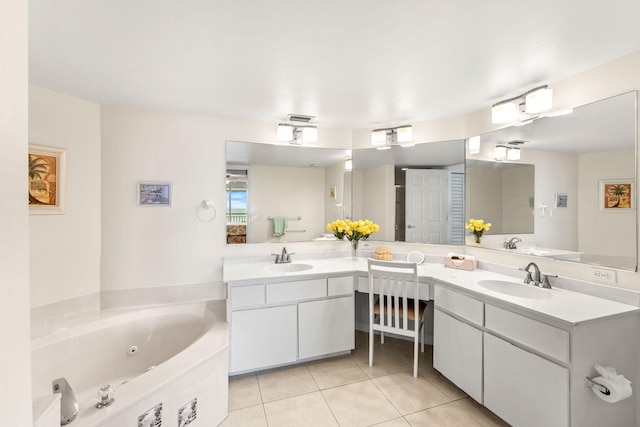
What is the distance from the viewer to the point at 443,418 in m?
1.89

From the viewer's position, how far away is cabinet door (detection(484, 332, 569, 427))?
145cm

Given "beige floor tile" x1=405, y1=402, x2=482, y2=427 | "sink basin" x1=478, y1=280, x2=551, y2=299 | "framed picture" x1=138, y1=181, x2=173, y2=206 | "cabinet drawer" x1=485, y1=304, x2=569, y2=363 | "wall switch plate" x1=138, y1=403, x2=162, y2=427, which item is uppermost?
"framed picture" x1=138, y1=181, x2=173, y2=206

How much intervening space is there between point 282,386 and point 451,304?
143 centimetres

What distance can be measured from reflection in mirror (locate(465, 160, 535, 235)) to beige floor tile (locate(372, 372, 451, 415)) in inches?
53.7

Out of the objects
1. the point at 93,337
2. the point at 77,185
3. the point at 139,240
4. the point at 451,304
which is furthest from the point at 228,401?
the point at 77,185

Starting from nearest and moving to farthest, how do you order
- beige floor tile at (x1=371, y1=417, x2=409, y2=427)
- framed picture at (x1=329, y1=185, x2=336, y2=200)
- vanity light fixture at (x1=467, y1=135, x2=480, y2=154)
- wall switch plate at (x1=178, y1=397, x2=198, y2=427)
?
wall switch plate at (x1=178, y1=397, x2=198, y2=427), beige floor tile at (x1=371, y1=417, x2=409, y2=427), vanity light fixture at (x1=467, y1=135, x2=480, y2=154), framed picture at (x1=329, y1=185, x2=336, y2=200)

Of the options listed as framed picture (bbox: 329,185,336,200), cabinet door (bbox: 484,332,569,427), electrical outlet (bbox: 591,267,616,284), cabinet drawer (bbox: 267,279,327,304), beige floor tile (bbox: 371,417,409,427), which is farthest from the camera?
framed picture (bbox: 329,185,336,200)

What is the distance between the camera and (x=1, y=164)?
0.48 meters

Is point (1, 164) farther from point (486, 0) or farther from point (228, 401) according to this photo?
point (228, 401)

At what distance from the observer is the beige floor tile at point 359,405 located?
6.19ft

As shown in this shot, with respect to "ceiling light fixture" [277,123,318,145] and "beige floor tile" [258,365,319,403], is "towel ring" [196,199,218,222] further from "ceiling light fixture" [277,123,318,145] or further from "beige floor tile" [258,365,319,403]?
"beige floor tile" [258,365,319,403]

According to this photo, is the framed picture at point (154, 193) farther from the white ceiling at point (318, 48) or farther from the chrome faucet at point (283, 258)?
the chrome faucet at point (283, 258)

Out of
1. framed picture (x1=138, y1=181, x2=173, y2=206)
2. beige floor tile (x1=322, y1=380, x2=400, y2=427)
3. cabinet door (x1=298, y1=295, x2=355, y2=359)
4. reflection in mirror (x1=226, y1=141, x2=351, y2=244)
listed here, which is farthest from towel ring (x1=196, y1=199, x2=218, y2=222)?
beige floor tile (x1=322, y1=380, x2=400, y2=427)

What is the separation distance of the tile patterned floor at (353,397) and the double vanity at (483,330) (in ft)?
0.42
